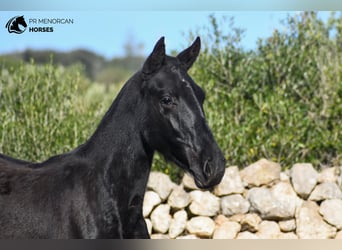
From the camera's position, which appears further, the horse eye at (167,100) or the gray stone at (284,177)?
the gray stone at (284,177)

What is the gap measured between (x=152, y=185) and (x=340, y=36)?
11.1 ft

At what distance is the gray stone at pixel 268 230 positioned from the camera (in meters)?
6.19

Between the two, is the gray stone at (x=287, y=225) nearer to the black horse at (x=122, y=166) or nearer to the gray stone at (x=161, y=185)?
the gray stone at (x=161, y=185)

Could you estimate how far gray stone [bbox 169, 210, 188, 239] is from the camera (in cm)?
626

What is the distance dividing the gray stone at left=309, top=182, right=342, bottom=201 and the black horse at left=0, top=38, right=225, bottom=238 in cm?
344

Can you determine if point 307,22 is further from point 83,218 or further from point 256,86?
point 83,218

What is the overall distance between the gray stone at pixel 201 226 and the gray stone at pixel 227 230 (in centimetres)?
7

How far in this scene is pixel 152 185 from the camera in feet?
21.0

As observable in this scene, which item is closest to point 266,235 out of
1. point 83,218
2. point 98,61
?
point 83,218

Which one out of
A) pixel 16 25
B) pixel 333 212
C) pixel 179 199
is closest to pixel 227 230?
pixel 179 199

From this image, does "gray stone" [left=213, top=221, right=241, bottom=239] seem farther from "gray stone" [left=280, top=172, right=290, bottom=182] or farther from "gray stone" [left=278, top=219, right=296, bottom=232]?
"gray stone" [left=280, top=172, right=290, bottom=182]

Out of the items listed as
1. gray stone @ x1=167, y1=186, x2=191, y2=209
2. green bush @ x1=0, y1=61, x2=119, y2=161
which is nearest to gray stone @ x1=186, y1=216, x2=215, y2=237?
gray stone @ x1=167, y1=186, x2=191, y2=209

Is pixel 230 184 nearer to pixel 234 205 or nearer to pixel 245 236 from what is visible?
pixel 234 205

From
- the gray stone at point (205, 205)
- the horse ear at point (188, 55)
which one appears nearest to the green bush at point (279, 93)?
the gray stone at point (205, 205)
